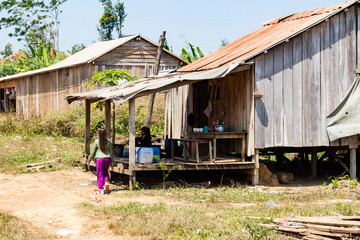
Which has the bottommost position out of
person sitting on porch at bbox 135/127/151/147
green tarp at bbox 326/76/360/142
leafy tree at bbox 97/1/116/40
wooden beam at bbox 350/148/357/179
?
wooden beam at bbox 350/148/357/179

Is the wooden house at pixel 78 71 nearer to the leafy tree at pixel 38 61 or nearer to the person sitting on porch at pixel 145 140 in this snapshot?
the leafy tree at pixel 38 61

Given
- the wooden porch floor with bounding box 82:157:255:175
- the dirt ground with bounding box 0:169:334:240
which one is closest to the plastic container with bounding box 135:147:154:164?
the wooden porch floor with bounding box 82:157:255:175

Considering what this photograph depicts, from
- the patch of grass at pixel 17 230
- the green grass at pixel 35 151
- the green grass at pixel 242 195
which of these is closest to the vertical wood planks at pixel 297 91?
the green grass at pixel 242 195

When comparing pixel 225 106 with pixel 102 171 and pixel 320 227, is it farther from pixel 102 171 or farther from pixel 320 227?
pixel 320 227

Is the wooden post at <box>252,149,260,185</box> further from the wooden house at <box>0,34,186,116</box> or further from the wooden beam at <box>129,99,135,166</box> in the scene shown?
the wooden house at <box>0,34,186,116</box>

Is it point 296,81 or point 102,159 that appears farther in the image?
point 296,81

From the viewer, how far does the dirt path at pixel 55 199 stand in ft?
27.2

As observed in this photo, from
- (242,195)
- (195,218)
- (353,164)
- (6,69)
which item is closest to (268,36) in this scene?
(353,164)

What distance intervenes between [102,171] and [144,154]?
1132 millimetres

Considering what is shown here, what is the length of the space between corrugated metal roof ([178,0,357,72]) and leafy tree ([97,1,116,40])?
33.9 metres

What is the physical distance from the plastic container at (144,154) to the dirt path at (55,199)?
4.15ft

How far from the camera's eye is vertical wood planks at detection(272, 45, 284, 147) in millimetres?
12992

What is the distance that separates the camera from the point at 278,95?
1304 cm

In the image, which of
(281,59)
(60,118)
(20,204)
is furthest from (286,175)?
(60,118)
